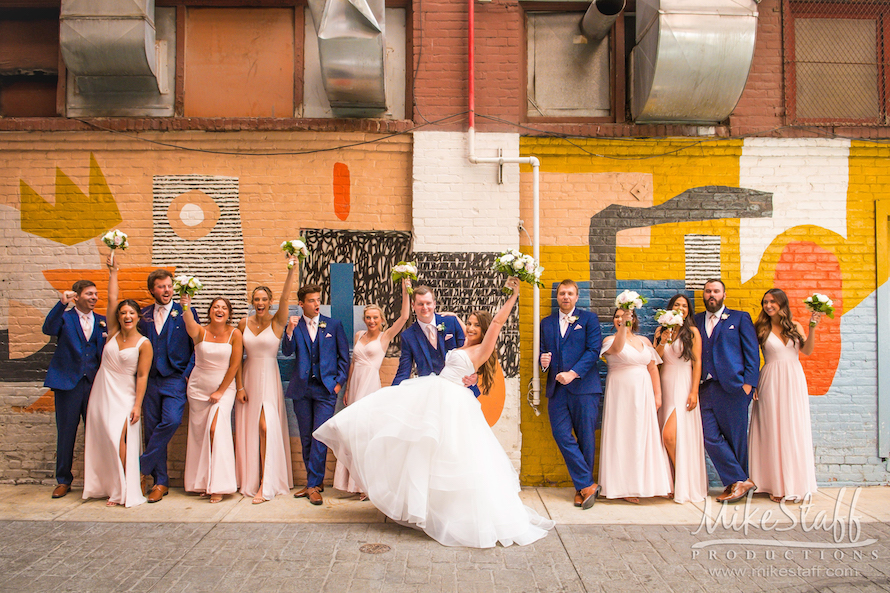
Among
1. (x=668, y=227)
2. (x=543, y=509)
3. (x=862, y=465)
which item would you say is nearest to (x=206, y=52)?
(x=668, y=227)

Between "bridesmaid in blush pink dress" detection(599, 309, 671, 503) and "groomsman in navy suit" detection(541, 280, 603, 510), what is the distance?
0.15 metres

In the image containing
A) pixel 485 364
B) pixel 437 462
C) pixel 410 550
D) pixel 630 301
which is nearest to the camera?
pixel 410 550

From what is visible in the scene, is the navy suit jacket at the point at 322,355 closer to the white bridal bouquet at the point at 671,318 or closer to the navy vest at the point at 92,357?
the navy vest at the point at 92,357

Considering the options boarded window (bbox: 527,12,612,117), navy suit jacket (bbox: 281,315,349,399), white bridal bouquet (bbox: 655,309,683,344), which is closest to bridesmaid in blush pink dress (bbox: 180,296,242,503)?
navy suit jacket (bbox: 281,315,349,399)

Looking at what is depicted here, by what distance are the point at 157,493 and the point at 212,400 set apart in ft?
3.26

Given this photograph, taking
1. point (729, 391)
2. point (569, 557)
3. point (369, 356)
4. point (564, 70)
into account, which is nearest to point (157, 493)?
point (369, 356)

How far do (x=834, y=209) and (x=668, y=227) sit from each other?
6.11 ft

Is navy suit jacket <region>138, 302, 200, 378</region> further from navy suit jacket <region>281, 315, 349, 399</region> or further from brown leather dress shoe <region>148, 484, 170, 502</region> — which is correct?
brown leather dress shoe <region>148, 484, 170, 502</region>

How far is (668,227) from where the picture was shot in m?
6.44

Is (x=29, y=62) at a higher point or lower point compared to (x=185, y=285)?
higher

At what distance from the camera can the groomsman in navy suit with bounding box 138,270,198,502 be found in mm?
5641

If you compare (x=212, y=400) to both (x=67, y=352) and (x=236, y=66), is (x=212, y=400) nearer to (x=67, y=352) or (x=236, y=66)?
(x=67, y=352)

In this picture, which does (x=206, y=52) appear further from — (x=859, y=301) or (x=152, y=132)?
(x=859, y=301)

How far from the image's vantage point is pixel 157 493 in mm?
5539
